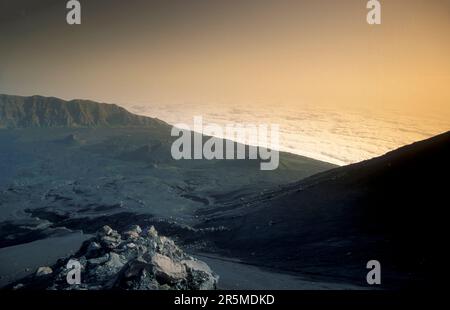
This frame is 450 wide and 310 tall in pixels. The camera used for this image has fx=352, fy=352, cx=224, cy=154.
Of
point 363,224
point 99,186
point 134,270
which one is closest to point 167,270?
point 134,270

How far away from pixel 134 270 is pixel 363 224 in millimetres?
25028

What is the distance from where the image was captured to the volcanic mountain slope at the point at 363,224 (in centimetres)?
2745

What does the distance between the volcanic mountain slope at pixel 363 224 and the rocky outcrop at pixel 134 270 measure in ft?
38.0

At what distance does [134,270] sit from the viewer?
56.7 ft

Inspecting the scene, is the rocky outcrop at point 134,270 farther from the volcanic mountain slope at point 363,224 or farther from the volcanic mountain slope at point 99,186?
the volcanic mountain slope at point 99,186

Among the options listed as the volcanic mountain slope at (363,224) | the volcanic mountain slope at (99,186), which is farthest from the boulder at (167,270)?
the volcanic mountain slope at (99,186)

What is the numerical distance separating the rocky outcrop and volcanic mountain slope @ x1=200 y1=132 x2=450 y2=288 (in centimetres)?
1158

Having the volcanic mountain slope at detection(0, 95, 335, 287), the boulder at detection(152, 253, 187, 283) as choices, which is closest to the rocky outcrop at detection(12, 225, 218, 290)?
the boulder at detection(152, 253, 187, 283)

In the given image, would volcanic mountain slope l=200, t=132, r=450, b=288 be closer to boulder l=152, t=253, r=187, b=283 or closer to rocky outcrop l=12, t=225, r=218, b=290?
rocky outcrop l=12, t=225, r=218, b=290

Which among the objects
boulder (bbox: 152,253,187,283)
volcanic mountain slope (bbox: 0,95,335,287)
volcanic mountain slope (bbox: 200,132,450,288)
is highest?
boulder (bbox: 152,253,187,283)

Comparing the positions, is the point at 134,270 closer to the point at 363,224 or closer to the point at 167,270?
the point at 167,270

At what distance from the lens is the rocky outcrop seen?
56.5 feet
